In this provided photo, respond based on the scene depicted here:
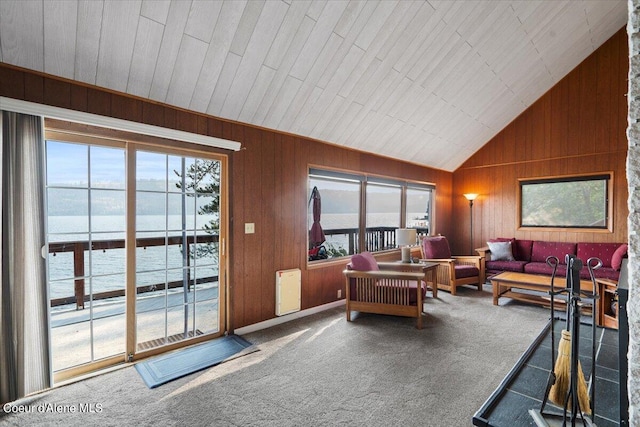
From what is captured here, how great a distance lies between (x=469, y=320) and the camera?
378 cm

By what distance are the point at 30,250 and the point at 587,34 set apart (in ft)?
23.9

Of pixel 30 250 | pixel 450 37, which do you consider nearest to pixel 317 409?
pixel 30 250

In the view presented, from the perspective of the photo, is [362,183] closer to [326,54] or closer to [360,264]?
[360,264]

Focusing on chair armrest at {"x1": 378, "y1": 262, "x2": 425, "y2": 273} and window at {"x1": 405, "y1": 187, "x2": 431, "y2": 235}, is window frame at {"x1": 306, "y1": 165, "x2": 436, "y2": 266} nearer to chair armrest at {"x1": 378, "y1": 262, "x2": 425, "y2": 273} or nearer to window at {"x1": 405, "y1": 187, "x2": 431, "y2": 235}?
window at {"x1": 405, "y1": 187, "x2": 431, "y2": 235}

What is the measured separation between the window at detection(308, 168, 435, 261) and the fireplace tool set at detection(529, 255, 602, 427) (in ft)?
10.5

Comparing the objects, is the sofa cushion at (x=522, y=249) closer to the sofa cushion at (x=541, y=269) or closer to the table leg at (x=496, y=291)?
the sofa cushion at (x=541, y=269)

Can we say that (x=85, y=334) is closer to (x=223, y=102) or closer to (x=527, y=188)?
(x=223, y=102)

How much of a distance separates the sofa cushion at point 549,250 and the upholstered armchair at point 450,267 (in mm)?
1250

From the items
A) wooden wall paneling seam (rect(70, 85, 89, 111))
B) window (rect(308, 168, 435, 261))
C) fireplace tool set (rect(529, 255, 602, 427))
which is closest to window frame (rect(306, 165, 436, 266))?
window (rect(308, 168, 435, 261))

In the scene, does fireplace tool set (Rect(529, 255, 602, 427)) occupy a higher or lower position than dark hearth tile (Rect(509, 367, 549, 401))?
higher

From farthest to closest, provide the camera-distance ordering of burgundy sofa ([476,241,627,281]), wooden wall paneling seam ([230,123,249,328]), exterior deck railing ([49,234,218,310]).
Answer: burgundy sofa ([476,241,627,281]) → wooden wall paneling seam ([230,123,249,328]) → exterior deck railing ([49,234,218,310])

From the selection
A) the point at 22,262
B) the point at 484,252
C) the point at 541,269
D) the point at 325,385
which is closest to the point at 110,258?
the point at 22,262

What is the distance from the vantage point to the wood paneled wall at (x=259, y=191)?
2.66 metres

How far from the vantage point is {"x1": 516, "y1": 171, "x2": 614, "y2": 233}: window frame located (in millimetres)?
5078
